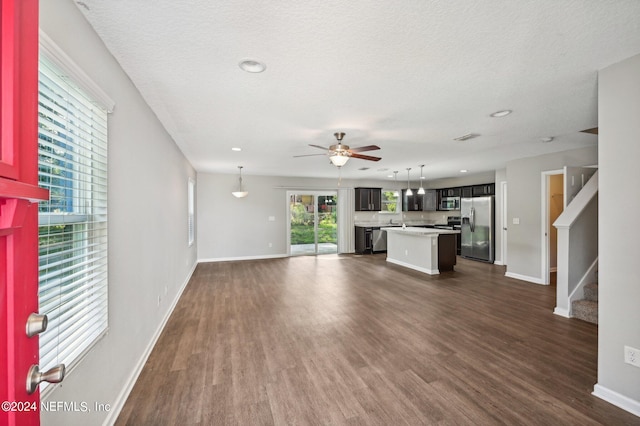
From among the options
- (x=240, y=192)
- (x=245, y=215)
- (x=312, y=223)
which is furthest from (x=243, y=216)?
(x=312, y=223)

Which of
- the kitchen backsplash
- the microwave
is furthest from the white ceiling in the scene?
the kitchen backsplash

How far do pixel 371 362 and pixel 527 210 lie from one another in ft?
15.9

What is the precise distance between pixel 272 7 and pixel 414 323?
3.43m

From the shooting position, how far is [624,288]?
6.40ft

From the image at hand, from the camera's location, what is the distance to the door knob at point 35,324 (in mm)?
697

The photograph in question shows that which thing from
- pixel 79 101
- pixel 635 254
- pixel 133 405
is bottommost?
pixel 133 405

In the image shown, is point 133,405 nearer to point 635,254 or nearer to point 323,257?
point 635,254

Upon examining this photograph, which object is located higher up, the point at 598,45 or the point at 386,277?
the point at 598,45

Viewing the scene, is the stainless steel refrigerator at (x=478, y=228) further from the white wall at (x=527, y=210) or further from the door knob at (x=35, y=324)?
the door knob at (x=35, y=324)

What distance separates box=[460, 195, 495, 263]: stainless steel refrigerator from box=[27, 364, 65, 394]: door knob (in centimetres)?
800

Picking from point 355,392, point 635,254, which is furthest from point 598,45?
point 355,392

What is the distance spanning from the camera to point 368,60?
192 centimetres

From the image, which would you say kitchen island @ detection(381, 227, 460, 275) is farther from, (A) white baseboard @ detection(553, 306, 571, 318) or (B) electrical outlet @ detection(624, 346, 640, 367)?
(B) electrical outlet @ detection(624, 346, 640, 367)

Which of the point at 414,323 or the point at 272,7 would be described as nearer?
the point at 272,7
